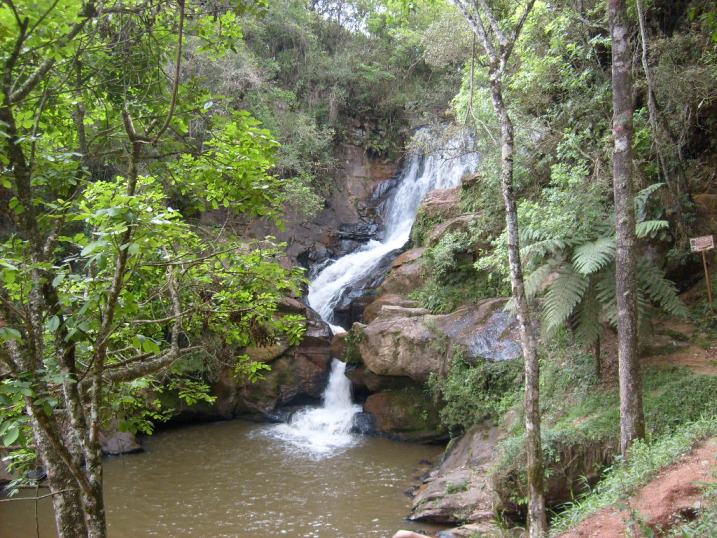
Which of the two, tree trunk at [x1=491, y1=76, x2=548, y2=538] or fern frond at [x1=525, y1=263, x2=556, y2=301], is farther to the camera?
fern frond at [x1=525, y1=263, x2=556, y2=301]

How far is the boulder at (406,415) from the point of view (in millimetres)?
12594

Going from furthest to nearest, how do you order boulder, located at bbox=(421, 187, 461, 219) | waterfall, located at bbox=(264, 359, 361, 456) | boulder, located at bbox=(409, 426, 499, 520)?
boulder, located at bbox=(421, 187, 461, 219)
waterfall, located at bbox=(264, 359, 361, 456)
boulder, located at bbox=(409, 426, 499, 520)

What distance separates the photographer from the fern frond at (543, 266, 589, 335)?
24.2 feet

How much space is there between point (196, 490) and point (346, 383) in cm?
546

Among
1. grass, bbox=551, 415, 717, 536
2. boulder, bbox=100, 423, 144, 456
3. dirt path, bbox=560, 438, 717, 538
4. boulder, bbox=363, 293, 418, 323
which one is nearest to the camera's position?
dirt path, bbox=560, 438, 717, 538

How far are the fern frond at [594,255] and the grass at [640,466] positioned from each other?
2055mm

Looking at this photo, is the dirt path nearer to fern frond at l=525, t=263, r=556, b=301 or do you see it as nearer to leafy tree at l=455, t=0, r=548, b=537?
leafy tree at l=455, t=0, r=548, b=537

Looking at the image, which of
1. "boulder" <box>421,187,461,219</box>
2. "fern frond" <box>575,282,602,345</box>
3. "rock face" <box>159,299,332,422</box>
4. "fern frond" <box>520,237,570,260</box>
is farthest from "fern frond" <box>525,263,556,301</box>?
"rock face" <box>159,299,332,422</box>

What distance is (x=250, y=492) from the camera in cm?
1019

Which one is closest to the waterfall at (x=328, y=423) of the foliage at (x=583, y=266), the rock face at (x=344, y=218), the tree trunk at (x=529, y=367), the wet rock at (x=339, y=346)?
the wet rock at (x=339, y=346)

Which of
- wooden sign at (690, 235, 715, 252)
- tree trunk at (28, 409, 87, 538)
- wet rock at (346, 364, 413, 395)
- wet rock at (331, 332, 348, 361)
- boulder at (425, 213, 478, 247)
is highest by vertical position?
boulder at (425, 213, 478, 247)

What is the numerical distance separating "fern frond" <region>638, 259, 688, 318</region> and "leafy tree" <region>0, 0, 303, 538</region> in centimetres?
514

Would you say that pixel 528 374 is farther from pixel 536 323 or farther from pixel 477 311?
pixel 477 311

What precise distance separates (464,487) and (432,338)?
380cm
